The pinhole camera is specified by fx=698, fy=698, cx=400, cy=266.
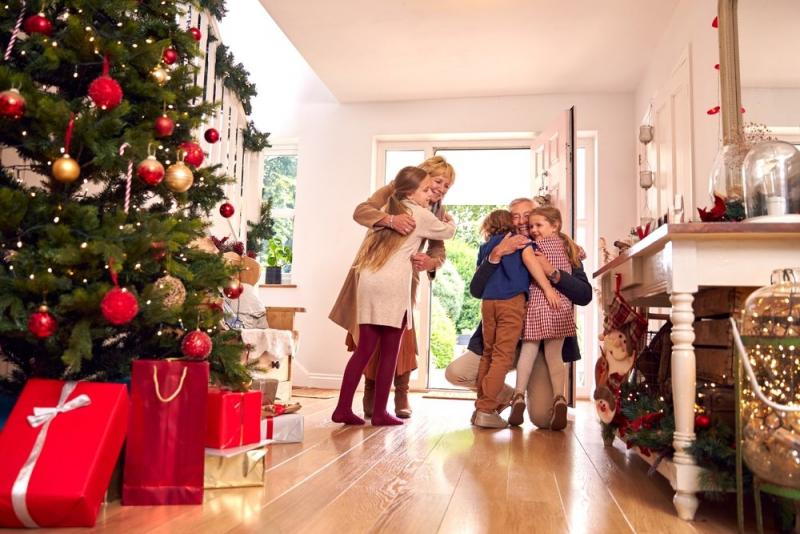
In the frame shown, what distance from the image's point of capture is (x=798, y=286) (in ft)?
4.50

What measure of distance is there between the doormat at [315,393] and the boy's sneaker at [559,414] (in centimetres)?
189

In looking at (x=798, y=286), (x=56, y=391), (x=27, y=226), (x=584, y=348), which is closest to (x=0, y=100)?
(x=27, y=226)

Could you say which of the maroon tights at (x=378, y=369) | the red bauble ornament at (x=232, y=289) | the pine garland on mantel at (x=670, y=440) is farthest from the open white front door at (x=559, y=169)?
the red bauble ornament at (x=232, y=289)

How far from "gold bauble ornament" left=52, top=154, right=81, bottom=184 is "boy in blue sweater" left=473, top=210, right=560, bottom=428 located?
2.04 m

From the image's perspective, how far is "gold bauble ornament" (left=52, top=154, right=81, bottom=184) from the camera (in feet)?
5.15

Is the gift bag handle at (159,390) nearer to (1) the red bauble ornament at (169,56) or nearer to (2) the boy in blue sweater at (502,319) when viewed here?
(1) the red bauble ornament at (169,56)

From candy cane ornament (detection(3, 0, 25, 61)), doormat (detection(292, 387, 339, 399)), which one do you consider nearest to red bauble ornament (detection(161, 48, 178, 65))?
candy cane ornament (detection(3, 0, 25, 61))

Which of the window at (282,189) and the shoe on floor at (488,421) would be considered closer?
the shoe on floor at (488,421)

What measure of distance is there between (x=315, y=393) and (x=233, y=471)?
3.26 m

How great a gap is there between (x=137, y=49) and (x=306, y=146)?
158 inches

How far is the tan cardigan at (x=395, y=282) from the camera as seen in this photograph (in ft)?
9.71

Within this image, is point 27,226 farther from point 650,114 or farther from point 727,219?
point 650,114

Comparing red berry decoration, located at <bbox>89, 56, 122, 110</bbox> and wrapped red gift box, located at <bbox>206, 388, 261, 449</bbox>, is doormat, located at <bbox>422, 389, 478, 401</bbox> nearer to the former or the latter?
wrapped red gift box, located at <bbox>206, 388, 261, 449</bbox>

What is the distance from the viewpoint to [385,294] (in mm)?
2967
